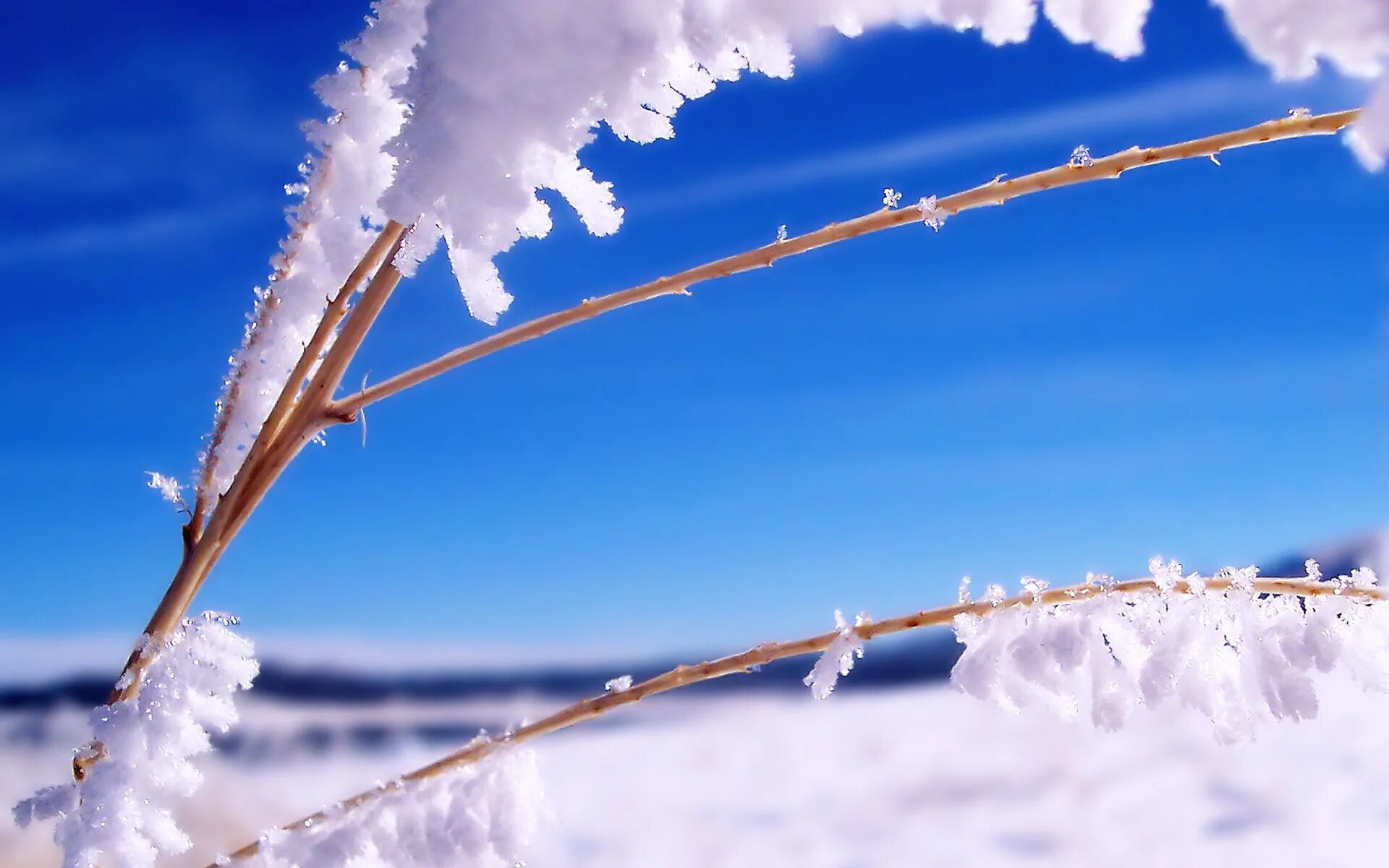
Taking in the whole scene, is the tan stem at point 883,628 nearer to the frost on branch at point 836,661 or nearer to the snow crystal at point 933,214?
the frost on branch at point 836,661

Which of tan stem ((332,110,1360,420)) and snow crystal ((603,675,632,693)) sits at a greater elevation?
tan stem ((332,110,1360,420))

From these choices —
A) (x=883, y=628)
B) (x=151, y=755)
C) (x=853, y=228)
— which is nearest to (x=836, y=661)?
(x=883, y=628)

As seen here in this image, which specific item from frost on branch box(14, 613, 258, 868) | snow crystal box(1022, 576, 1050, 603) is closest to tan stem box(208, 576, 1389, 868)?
snow crystal box(1022, 576, 1050, 603)

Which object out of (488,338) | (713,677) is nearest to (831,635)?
(713,677)

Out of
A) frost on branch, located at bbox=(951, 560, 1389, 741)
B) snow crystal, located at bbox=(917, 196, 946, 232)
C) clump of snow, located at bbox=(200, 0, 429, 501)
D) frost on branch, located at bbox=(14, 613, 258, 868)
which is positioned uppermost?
clump of snow, located at bbox=(200, 0, 429, 501)

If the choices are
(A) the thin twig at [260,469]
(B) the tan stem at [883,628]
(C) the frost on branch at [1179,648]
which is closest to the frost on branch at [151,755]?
(A) the thin twig at [260,469]

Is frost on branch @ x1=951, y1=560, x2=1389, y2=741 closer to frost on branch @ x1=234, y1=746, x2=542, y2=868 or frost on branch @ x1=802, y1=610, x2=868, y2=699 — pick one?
frost on branch @ x1=802, y1=610, x2=868, y2=699

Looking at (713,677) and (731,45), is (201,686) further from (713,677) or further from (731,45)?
(731,45)
